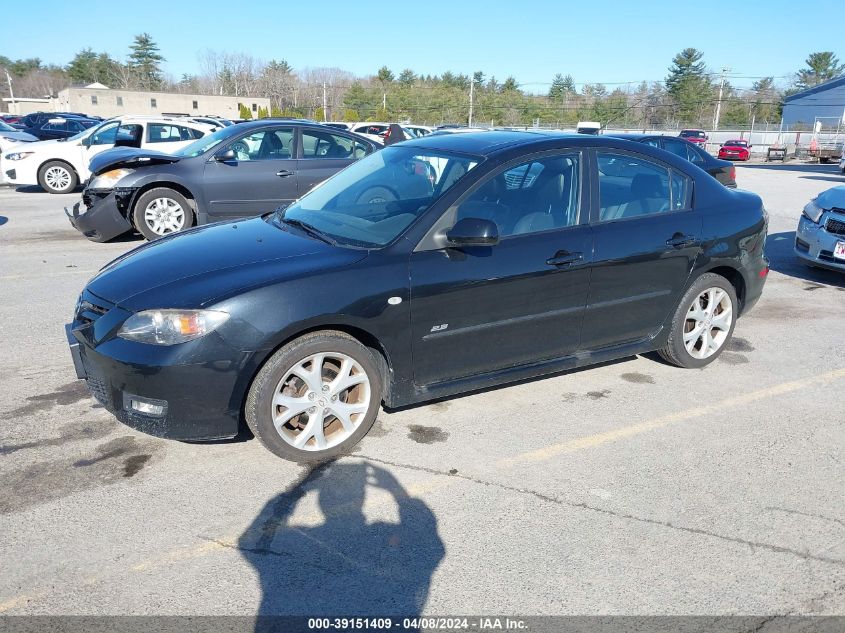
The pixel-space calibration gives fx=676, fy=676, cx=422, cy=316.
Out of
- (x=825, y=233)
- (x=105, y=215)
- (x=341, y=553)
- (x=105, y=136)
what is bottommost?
(x=341, y=553)

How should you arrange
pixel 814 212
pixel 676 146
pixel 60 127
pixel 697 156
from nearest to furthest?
pixel 814 212 → pixel 676 146 → pixel 697 156 → pixel 60 127

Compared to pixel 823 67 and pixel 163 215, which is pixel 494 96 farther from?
pixel 163 215

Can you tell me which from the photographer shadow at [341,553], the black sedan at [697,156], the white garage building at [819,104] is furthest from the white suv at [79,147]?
the white garage building at [819,104]

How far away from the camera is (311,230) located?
4.19 metres

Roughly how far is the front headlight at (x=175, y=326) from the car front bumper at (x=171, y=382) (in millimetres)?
36

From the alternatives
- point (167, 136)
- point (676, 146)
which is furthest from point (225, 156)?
point (676, 146)

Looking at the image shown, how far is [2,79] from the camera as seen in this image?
111 m

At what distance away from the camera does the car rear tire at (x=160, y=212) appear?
29.3 ft

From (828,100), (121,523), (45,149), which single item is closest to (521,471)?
(121,523)

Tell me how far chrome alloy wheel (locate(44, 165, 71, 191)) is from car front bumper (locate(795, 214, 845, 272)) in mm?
14345

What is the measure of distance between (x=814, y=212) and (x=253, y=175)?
7.10 meters

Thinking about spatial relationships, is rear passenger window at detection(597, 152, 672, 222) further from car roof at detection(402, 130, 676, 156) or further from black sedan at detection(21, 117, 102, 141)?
black sedan at detection(21, 117, 102, 141)

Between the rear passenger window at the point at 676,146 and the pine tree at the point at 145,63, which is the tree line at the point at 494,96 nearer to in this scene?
the pine tree at the point at 145,63

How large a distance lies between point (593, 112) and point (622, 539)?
210 feet
